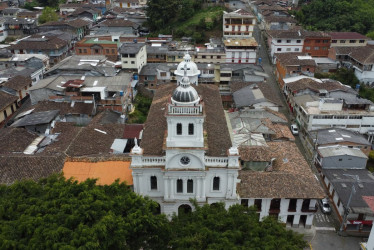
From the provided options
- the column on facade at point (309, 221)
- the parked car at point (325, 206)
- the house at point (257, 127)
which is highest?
the house at point (257, 127)

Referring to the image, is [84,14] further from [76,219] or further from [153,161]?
[76,219]

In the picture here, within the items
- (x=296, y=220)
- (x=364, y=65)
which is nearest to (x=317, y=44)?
(x=364, y=65)

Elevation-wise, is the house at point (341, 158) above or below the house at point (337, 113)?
below

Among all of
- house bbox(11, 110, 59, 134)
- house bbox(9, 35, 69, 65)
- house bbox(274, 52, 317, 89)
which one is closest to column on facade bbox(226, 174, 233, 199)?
house bbox(11, 110, 59, 134)

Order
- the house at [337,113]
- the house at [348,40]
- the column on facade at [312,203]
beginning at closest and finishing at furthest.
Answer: the column on facade at [312,203], the house at [337,113], the house at [348,40]

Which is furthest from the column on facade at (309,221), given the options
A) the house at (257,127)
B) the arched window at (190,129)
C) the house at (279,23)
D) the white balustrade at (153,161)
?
the house at (279,23)

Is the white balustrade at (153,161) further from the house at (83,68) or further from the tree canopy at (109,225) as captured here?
the house at (83,68)

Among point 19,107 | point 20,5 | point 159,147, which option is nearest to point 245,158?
point 159,147

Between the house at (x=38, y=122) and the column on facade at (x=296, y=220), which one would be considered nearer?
the column on facade at (x=296, y=220)
